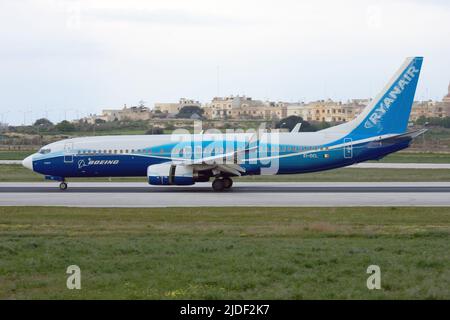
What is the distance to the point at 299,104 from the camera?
173 metres

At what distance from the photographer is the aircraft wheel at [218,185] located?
134 feet

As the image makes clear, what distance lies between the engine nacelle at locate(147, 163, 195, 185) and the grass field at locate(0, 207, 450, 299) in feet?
36.9

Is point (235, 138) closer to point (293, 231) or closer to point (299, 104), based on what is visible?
point (293, 231)

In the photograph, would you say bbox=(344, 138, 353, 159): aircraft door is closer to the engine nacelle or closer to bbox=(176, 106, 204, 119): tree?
the engine nacelle

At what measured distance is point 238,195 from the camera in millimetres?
38031

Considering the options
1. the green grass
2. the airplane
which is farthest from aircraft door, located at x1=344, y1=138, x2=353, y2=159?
the green grass

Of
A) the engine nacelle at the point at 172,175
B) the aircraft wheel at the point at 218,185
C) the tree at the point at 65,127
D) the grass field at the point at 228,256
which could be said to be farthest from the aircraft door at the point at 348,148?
the tree at the point at 65,127

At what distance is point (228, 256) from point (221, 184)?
24.0m

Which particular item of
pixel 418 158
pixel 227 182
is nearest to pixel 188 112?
pixel 418 158

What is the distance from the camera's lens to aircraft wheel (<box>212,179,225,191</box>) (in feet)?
134

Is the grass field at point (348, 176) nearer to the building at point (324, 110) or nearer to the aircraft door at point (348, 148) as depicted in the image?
the aircraft door at point (348, 148)

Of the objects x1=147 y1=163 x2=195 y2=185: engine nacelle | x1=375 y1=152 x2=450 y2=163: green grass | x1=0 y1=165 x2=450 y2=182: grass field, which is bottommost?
x1=0 y1=165 x2=450 y2=182: grass field

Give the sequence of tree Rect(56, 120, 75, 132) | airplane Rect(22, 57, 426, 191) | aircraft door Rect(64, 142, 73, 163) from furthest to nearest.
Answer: tree Rect(56, 120, 75, 132), aircraft door Rect(64, 142, 73, 163), airplane Rect(22, 57, 426, 191)
